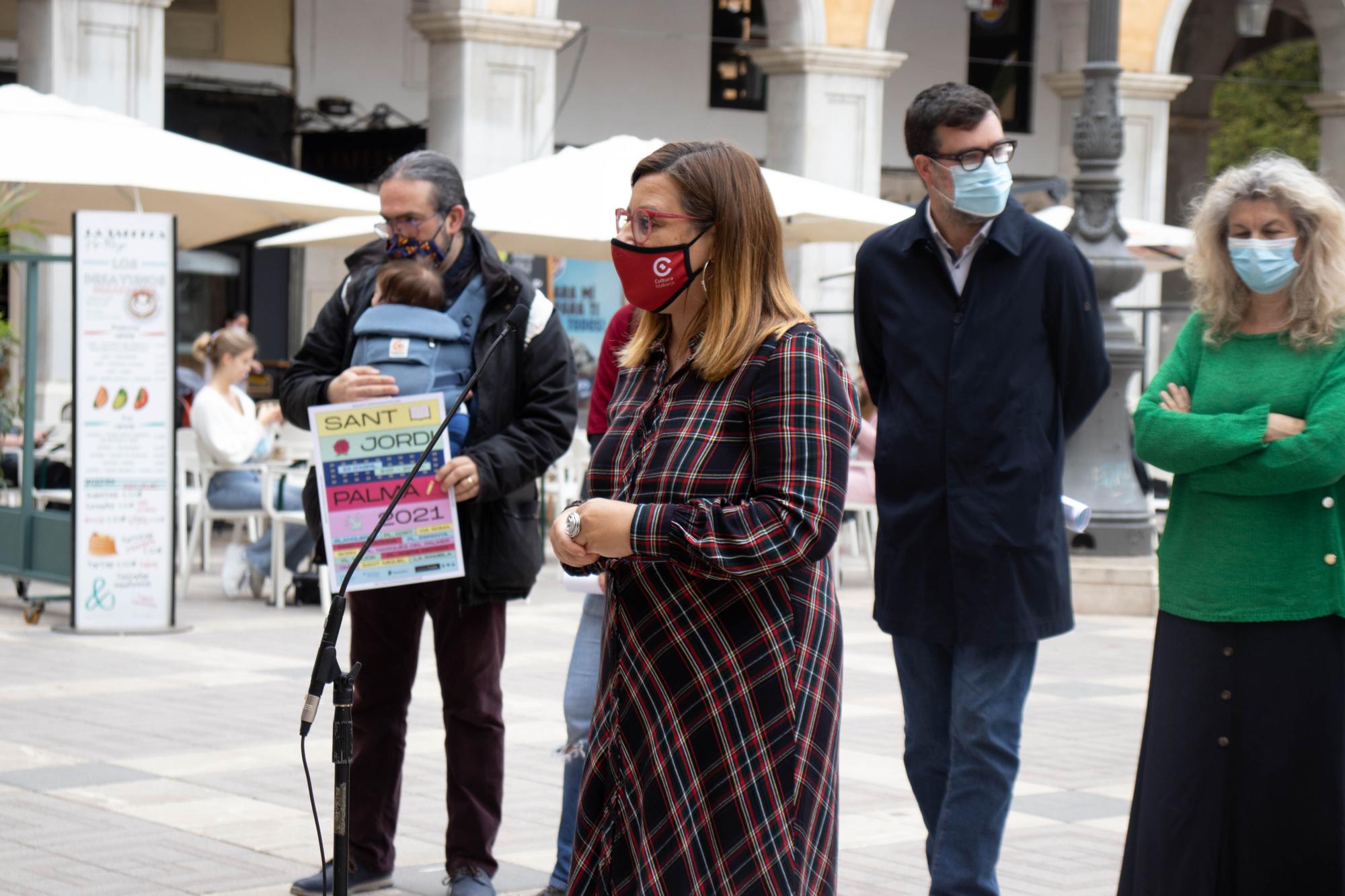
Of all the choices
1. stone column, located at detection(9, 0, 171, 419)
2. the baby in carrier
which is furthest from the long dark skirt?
stone column, located at detection(9, 0, 171, 419)

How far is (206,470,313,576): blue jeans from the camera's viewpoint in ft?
38.9

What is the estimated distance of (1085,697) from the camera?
9039mm

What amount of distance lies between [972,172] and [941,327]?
37 centimetres

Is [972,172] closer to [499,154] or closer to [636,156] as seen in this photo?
[636,156]

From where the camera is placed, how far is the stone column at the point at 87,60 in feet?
50.3

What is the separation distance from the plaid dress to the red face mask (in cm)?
15

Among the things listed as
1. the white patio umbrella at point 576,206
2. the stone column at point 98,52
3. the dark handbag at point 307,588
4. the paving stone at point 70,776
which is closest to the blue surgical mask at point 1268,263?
the paving stone at point 70,776

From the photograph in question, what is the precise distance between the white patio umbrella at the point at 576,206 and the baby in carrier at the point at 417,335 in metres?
5.30

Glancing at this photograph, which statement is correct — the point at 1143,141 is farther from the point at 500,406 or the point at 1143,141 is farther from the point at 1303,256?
the point at 1303,256

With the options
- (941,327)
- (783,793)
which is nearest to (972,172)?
(941,327)

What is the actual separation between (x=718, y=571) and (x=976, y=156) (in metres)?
1.80

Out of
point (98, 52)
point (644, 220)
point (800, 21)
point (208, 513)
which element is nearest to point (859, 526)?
point (208, 513)

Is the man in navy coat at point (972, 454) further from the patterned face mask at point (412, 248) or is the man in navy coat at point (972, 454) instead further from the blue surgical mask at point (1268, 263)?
the patterned face mask at point (412, 248)

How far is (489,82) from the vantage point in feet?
58.1
